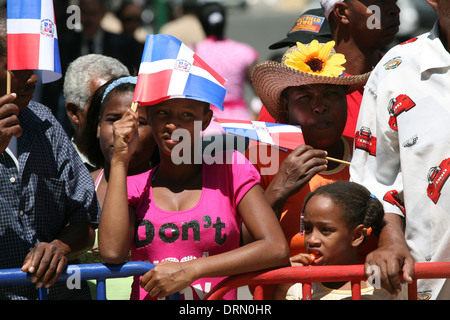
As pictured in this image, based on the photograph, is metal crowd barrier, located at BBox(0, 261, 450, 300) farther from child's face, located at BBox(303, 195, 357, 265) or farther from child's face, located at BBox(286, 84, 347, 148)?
child's face, located at BBox(286, 84, 347, 148)

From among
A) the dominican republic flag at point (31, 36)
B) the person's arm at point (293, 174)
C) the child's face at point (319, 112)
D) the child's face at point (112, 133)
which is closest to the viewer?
the dominican republic flag at point (31, 36)

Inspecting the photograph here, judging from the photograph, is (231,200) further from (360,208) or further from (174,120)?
(360,208)

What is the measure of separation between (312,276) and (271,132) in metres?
1.05

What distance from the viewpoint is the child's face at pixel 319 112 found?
430 centimetres

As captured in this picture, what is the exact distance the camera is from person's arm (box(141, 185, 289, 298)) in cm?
334

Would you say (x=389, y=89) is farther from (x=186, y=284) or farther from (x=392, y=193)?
(x=186, y=284)

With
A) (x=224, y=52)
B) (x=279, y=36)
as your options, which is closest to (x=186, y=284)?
(x=224, y=52)

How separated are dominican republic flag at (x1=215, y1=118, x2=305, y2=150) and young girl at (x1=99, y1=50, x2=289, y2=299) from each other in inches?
12.0

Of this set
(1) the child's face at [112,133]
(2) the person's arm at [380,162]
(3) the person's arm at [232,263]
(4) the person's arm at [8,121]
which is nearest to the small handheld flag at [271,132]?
(2) the person's arm at [380,162]

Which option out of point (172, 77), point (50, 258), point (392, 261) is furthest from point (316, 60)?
point (50, 258)

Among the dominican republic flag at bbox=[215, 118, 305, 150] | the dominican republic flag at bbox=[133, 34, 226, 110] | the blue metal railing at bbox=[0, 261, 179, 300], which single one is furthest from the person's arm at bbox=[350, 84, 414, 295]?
the blue metal railing at bbox=[0, 261, 179, 300]

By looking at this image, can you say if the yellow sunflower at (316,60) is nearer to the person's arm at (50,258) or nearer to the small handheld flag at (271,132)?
the small handheld flag at (271,132)

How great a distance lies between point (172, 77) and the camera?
3.73m

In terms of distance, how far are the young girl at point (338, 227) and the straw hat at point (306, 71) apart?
0.79m
